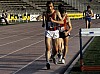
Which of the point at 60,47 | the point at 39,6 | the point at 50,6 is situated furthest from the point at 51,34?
the point at 39,6

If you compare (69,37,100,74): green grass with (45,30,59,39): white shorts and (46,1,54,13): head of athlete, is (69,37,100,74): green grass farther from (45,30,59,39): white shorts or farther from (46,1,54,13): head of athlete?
(46,1,54,13): head of athlete

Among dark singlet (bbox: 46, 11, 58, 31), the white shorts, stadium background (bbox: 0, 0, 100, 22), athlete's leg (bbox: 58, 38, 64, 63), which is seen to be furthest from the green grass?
stadium background (bbox: 0, 0, 100, 22)

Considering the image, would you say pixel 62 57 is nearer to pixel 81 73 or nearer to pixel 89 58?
pixel 89 58

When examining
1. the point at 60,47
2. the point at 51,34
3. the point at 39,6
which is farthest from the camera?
the point at 39,6

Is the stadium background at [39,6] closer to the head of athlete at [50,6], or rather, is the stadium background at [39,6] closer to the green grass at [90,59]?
the green grass at [90,59]

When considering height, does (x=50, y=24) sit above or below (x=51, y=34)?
above

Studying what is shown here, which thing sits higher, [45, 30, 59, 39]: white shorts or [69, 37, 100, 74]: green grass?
[45, 30, 59, 39]: white shorts

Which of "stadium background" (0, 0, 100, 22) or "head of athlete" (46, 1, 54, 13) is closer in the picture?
"head of athlete" (46, 1, 54, 13)

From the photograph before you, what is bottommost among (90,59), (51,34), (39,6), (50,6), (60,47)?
(39,6)

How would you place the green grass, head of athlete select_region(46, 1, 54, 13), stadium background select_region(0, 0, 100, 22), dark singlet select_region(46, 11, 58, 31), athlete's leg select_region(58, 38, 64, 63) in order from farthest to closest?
stadium background select_region(0, 0, 100, 22)
athlete's leg select_region(58, 38, 64, 63)
dark singlet select_region(46, 11, 58, 31)
head of athlete select_region(46, 1, 54, 13)
the green grass

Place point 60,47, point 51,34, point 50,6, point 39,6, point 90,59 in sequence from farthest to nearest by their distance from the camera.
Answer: point 39,6 → point 90,59 → point 60,47 → point 51,34 → point 50,6

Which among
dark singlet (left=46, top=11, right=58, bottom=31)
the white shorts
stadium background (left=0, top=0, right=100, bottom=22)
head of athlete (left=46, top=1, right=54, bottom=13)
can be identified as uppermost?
head of athlete (left=46, top=1, right=54, bottom=13)

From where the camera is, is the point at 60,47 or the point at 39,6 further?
the point at 39,6

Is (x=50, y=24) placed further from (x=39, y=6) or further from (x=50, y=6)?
(x=39, y=6)
